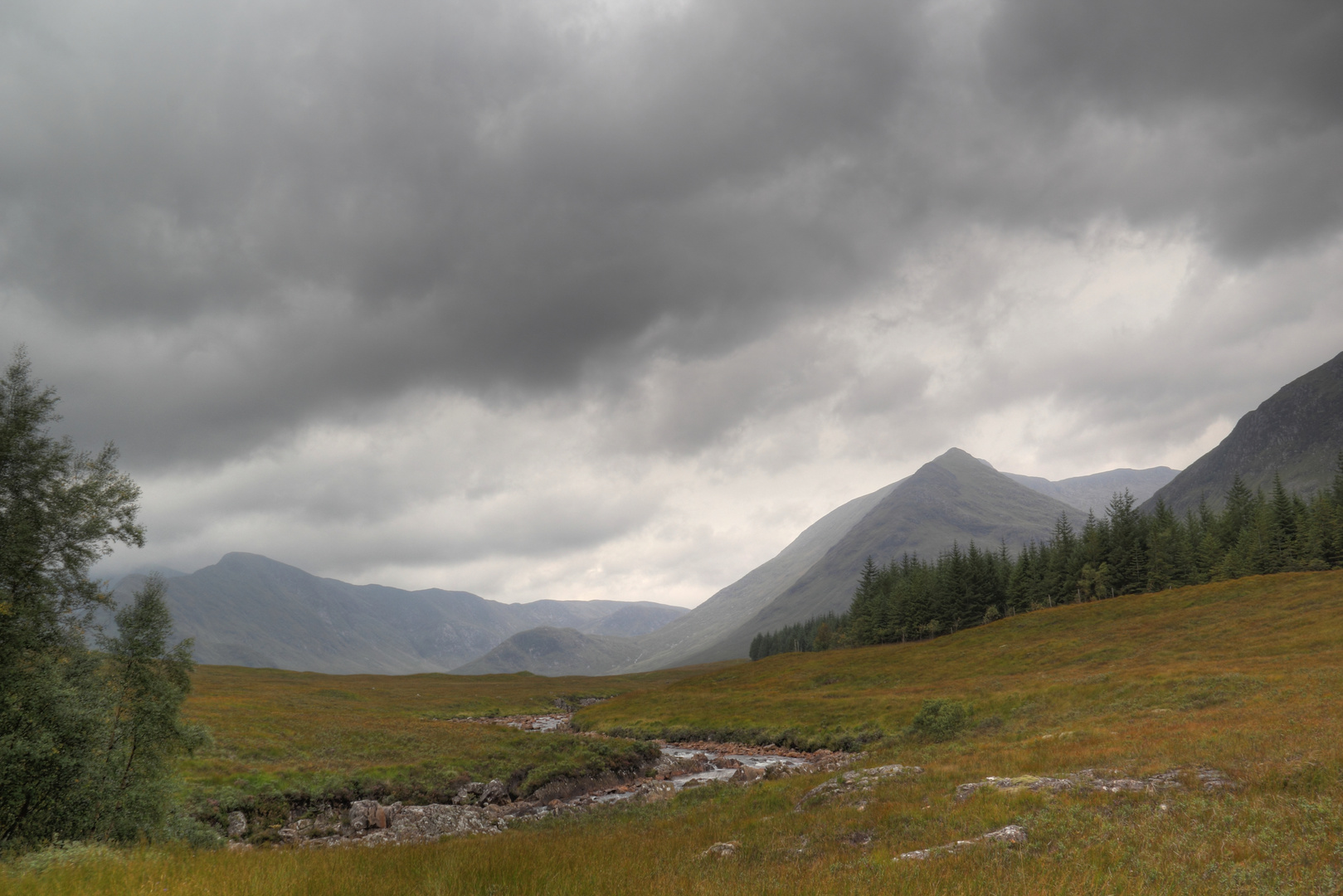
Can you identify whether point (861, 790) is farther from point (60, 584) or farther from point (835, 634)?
point (835, 634)

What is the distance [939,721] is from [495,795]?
Result: 83.6 ft

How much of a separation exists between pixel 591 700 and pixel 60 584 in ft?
350

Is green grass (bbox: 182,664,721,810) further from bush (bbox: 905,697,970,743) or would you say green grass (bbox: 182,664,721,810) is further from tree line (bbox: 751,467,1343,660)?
tree line (bbox: 751,467,1343,660)

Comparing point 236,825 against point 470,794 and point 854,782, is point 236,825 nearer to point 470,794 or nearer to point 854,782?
point 470,794

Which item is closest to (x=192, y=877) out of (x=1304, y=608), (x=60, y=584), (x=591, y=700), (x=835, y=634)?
(x=60, y=584)

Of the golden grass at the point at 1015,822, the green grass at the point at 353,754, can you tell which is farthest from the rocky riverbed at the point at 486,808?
the golden grass at the point at 1015,822

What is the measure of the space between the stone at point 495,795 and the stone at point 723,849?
19.1 m

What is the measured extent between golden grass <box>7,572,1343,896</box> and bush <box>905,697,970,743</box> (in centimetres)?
140

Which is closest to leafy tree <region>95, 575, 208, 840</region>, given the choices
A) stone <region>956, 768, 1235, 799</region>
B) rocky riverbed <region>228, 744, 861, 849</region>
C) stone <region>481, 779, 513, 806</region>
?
rocky riverbed <region>228, 744, 861, 849</region>

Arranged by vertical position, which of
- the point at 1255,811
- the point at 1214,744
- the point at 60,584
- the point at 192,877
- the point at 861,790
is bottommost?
the point at 861,790

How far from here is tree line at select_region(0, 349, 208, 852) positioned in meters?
15.8

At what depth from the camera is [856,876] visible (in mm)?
9273

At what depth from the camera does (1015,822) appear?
1308 centimetres

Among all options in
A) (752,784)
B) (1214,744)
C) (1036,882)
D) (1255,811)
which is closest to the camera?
(1036,882)
